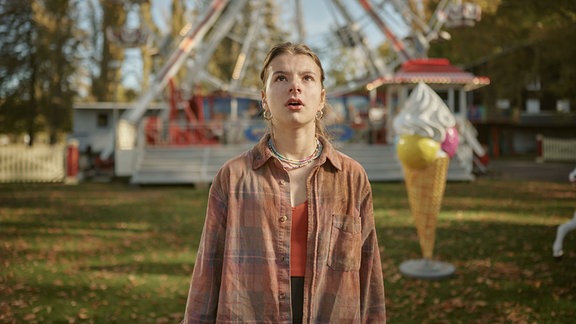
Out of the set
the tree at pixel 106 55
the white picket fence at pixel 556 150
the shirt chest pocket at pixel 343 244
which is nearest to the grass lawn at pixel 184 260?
the shirt chest pocket at pixel 343 244

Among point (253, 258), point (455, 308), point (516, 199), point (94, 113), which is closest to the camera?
point (253, 258)

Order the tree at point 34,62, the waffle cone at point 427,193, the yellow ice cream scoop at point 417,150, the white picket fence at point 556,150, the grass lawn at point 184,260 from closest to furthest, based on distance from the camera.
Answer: the grass lawn at point 184,260, the yellow ice cream scoop at point 417,150, the waffle cone at point 427,193, the white picket fence at point 556,150, the tree at point 34,62

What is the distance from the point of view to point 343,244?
6.27 feet

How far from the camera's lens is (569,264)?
5641 mm

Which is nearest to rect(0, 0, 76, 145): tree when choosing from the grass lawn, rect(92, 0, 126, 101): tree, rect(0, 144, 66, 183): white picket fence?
rect(92, 0, 126, 101): tree

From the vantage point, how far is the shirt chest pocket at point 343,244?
6.24 ft

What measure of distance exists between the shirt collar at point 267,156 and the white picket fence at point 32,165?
16953 millimetres

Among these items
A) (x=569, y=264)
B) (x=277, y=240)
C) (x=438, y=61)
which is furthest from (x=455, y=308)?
(x=438, y=61)

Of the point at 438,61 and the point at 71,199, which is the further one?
the point at 438,61

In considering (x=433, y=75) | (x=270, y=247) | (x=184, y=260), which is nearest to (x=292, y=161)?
(x=270, y=247)

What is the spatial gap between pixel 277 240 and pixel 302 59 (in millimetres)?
690

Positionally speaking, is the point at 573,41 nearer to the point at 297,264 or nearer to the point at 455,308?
the point at 455,308

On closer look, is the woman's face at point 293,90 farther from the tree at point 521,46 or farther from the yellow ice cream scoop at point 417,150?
the tree at point 521,46

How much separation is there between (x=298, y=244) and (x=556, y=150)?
2450cm
